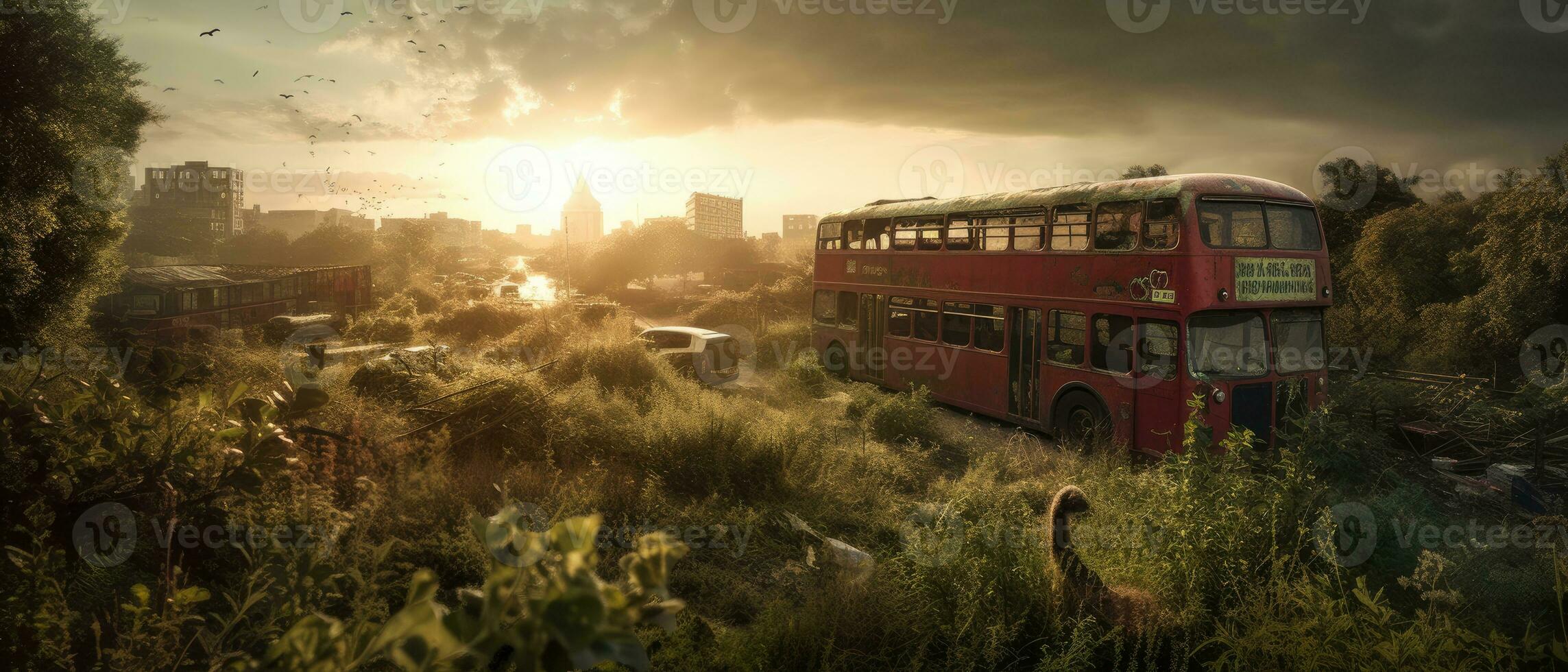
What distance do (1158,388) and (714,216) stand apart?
82.3 m

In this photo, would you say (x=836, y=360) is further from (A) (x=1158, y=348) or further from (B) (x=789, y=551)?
(B) (x=789, y=551)

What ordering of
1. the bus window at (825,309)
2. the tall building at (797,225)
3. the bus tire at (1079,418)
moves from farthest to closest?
the tall building at (797,225)
the bus window at (825,309)
the bus tire at (1079,418)

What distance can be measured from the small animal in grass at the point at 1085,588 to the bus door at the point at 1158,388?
4829mm

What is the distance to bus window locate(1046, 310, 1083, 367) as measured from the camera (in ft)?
36.9

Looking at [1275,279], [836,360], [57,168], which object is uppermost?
[57,168]

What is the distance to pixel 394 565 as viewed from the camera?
4910 mm

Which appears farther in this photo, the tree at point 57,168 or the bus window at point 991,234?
the bus window at point 991,234

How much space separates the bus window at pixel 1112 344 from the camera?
10.4 m

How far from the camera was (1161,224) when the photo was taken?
9.86 metres

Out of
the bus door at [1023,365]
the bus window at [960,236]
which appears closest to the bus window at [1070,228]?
the bus door at [1023,365]

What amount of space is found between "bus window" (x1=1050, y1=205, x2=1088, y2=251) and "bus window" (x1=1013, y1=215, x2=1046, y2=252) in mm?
232

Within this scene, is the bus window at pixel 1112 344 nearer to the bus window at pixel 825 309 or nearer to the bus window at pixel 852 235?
the bus window at pixel 852 235

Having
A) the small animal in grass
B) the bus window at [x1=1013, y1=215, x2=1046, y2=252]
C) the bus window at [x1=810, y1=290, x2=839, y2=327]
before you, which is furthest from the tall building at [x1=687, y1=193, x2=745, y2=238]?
the small animal in grass

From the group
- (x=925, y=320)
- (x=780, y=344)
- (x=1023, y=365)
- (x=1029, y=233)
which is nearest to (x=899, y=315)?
(x=925, y=320)
